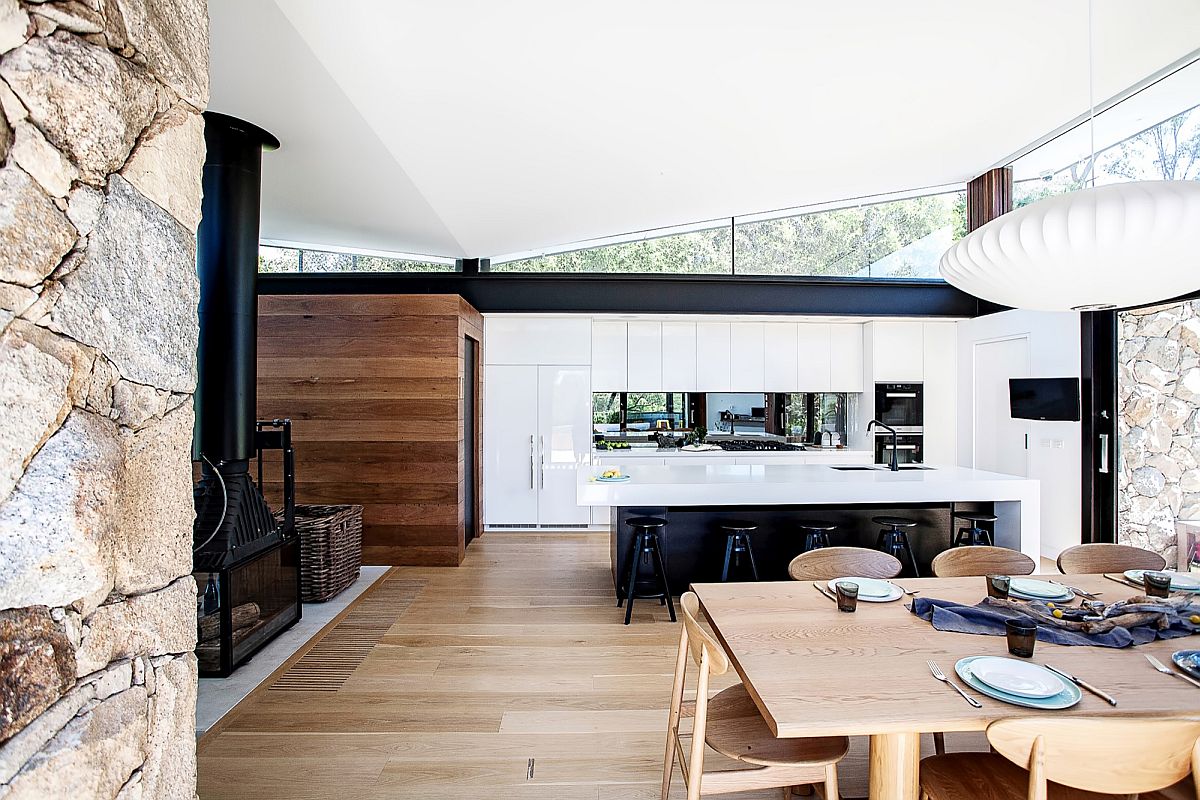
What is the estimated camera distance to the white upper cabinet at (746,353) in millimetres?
6992

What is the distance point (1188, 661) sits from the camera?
1736mm

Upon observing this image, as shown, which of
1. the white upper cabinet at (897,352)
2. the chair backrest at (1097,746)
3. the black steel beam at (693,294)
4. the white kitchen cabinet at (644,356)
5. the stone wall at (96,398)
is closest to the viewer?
the stone wall at (96,398)

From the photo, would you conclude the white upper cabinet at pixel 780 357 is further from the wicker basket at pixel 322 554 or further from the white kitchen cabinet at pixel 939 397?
the wicker basket at pixel 322 554

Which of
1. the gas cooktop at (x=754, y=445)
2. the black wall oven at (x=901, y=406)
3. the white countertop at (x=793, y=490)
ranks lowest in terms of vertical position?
the white countertop at (x=793, y=490)

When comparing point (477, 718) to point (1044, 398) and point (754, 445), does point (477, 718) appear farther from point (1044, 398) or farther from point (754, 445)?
point (1044, 398)

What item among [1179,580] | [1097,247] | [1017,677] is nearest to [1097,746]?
[1017,677]

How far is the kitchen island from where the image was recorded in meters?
4.17

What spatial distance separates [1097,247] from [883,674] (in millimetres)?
1377

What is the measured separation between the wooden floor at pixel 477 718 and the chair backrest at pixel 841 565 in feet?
2.29

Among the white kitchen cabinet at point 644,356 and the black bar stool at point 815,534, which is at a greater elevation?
the white kitchen cabinet at point 644,356

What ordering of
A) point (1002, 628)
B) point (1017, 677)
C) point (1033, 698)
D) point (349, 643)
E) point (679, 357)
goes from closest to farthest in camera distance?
point (1033, 698) < point (1017, 677) < point (1002, 628) < point (349, 643) < point (679, 357)

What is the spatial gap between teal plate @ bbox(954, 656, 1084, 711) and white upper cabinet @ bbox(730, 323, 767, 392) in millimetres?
5466

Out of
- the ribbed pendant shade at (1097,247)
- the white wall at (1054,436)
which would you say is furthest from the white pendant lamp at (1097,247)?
the white wall at (1054,436)

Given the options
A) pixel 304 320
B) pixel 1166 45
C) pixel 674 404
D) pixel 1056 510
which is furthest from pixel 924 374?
pixel 304 320
